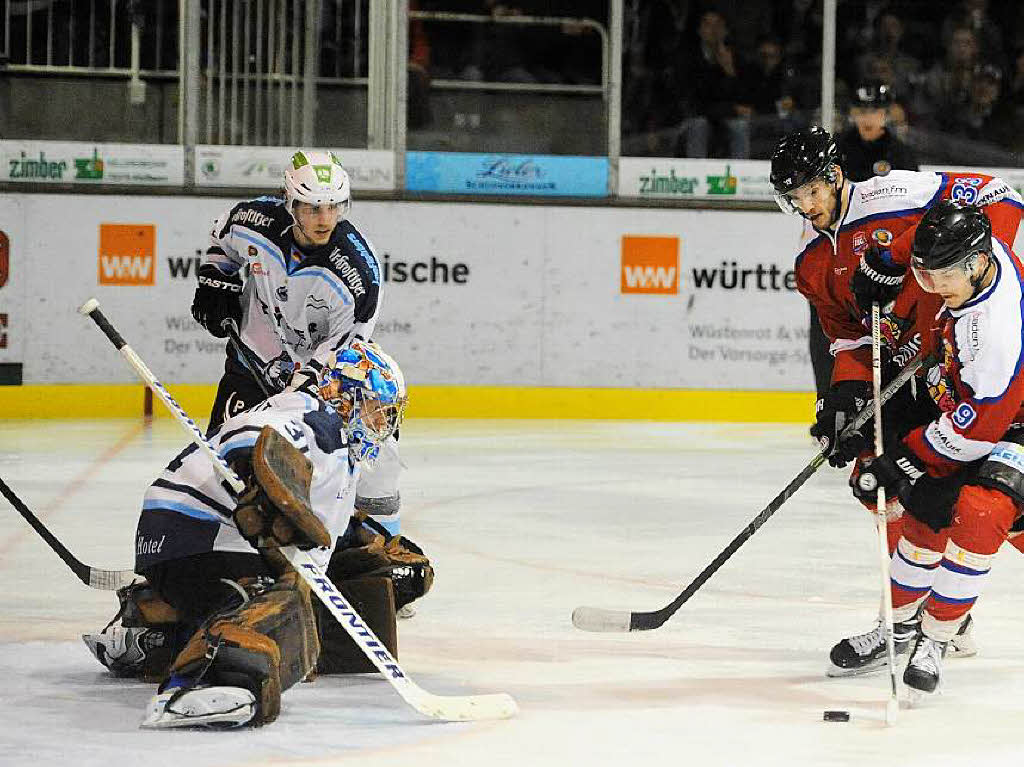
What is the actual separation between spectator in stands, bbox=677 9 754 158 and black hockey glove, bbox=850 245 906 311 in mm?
5879

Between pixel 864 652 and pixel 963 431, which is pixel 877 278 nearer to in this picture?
pixel 963 431

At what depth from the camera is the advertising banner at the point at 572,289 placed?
30.4 ft

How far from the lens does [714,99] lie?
32.4 ft

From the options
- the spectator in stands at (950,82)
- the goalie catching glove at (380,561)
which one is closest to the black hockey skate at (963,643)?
the goalie catching glove at (380,561)

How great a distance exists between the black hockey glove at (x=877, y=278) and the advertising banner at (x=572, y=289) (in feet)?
17.9

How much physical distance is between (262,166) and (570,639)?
569 cm

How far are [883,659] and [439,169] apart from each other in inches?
237

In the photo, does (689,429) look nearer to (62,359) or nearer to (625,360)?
(625,360)

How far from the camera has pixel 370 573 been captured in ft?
12.1

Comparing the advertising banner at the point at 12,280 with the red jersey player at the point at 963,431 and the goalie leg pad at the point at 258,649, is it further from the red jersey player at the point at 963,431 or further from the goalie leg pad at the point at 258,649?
the red jersey player at the point at 963,431

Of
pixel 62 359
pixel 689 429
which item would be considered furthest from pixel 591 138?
pixel 62 359

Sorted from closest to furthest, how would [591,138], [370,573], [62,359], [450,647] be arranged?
[370,573] → [450,647] → [62,359] → [591,138]

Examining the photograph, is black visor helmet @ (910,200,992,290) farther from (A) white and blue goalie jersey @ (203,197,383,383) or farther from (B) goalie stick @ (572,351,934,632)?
(A) white and blue goalie jersey @ (203,197,383,383)

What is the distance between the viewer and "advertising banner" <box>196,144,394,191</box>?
30.5 feet
